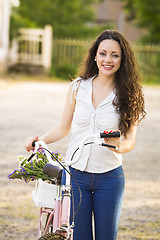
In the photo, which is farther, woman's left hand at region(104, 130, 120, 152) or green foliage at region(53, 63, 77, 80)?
green foliage at region(53, 63, 77, 80)

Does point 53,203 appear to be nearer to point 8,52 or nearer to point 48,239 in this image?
point 48,239

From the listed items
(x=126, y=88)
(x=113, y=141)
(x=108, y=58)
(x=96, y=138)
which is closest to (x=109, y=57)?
(x=108, y=58)

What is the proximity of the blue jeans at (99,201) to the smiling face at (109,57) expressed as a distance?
59 cm

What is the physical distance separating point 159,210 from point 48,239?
3.09 m

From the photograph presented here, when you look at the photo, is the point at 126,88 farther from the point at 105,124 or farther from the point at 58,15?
the point at 58,15

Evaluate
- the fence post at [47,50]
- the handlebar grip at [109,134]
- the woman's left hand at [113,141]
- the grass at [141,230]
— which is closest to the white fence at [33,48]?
the fence post at [47,50]

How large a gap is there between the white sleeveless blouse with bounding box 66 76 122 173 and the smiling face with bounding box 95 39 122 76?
14 centimetres

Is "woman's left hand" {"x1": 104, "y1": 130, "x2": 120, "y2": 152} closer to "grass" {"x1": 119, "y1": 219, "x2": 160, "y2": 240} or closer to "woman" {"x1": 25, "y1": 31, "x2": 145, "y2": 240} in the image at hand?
"woman" {"x1": 25, "y1": 31, "x2": 145, "y2": 240}

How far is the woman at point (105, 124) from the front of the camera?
3082 millimetres

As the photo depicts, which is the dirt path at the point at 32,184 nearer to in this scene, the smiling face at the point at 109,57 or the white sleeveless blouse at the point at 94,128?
the white sleeveless blouse at the point at 94,128

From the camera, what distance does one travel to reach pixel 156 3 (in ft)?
90.0

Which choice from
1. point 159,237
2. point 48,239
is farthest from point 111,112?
point 159,237

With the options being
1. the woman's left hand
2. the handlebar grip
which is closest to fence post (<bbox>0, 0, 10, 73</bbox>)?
the woman's left hand

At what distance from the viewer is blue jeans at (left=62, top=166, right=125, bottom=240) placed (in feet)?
10.1
